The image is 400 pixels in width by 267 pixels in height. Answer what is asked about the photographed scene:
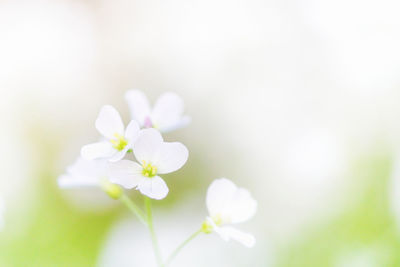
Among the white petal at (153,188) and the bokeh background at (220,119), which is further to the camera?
the bokeh background at (220,119)

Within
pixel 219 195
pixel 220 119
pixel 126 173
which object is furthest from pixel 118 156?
pixel 220 119

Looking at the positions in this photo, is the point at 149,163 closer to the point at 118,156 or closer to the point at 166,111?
the point at 118,156

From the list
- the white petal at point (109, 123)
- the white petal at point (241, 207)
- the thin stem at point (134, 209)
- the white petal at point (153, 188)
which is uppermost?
the white petal at point (109, 123)

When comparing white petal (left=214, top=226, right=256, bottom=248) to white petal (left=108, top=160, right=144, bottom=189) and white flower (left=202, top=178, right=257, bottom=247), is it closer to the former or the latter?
white flower (left=202, top=178, right=257, bottom=247)

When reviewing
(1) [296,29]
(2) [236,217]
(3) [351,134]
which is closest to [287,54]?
(1) [296,29]

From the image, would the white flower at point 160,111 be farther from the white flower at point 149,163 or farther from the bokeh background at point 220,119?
the bokeh background at point 220,119

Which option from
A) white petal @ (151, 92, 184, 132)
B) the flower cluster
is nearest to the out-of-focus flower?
the flower cluster

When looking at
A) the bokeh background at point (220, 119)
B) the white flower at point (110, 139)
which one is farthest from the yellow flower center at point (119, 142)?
the bokeh background at point (220, 119)

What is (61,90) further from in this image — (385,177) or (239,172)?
(385,177)
